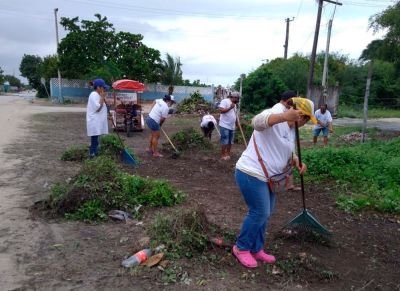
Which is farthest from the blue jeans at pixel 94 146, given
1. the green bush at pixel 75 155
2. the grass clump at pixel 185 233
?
the grass clump at pixel 185 233

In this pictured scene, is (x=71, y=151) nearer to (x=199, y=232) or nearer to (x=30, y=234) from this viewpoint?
(x=30, y=234)

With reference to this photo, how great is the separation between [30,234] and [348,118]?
1045 inches

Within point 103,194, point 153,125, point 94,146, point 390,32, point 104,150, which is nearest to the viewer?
point 103,194

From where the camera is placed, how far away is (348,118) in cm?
2806

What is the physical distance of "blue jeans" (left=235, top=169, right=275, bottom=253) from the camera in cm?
372

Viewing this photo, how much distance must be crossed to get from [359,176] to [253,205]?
191 inches

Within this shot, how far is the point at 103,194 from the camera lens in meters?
5.45

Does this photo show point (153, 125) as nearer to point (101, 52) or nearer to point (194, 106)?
point (194, 106)

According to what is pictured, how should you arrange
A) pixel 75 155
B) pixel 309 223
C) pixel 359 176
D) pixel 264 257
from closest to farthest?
pixel 264 257 < pixel 309 223 < pixel 359 176 < pixel 75 155

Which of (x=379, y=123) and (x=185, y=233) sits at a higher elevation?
(x=185, y=233)

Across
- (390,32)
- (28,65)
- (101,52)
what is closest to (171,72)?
(101,52)

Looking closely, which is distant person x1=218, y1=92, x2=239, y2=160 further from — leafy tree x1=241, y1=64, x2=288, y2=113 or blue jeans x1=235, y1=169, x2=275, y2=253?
leafy tree x1=241, y1=64, x2=288, y2=113

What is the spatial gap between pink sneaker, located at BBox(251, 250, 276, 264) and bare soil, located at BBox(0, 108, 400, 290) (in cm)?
10

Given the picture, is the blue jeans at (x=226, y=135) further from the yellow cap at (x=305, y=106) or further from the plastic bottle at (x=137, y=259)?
the yellow cap at (x=305, y=106)
